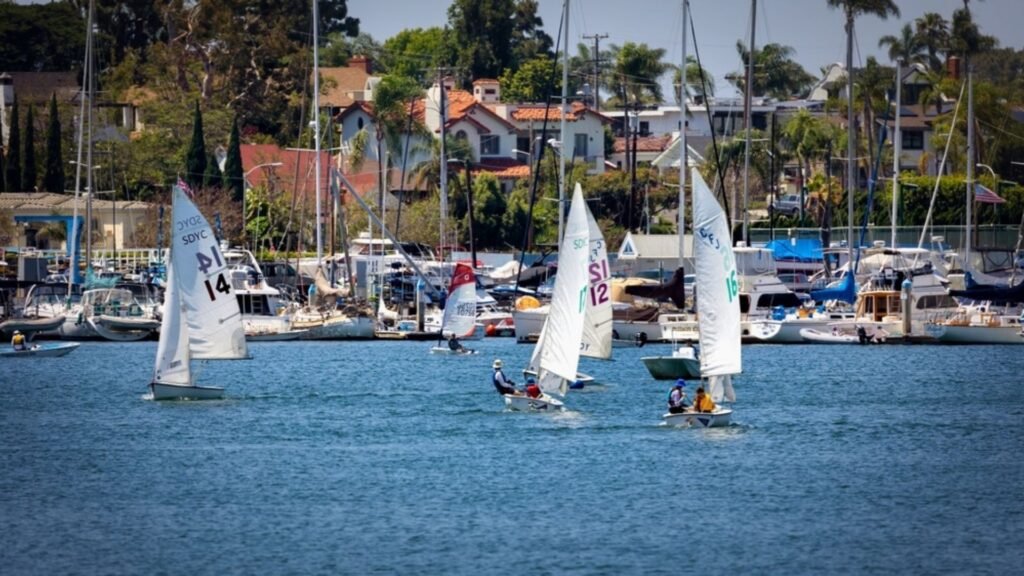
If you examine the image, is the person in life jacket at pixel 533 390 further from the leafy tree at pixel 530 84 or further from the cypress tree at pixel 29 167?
the leafy tree at pixel 530 84

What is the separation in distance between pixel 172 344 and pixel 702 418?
673 inches

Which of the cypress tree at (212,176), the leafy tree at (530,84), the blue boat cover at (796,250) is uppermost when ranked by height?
the leafy tree at (530,84)

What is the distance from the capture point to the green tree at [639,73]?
180 metres

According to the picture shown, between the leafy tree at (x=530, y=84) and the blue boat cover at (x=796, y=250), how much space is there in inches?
2636

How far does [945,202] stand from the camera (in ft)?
407

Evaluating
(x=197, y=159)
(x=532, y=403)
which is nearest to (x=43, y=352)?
(x=532, y=403)

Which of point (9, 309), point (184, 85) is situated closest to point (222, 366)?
point (9, 309)

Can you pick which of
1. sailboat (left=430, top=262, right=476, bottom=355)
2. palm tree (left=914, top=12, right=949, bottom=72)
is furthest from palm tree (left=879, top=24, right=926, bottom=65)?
sailboat (left=430, top=262, right=476, bottom=355)

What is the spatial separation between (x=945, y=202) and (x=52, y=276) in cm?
5847

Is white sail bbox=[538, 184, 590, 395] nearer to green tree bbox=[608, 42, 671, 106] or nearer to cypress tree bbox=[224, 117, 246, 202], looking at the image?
cypress tree bbox=[224, 117, 246, 202]

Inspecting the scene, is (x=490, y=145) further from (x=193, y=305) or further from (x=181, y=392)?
(x=193, y=305)

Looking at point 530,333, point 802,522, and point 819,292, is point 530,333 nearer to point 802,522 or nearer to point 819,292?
point 819,292

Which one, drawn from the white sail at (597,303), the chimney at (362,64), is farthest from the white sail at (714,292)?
the chimney at (362,64)

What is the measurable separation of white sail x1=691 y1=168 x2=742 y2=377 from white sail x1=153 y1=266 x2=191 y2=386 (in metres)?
16.6
